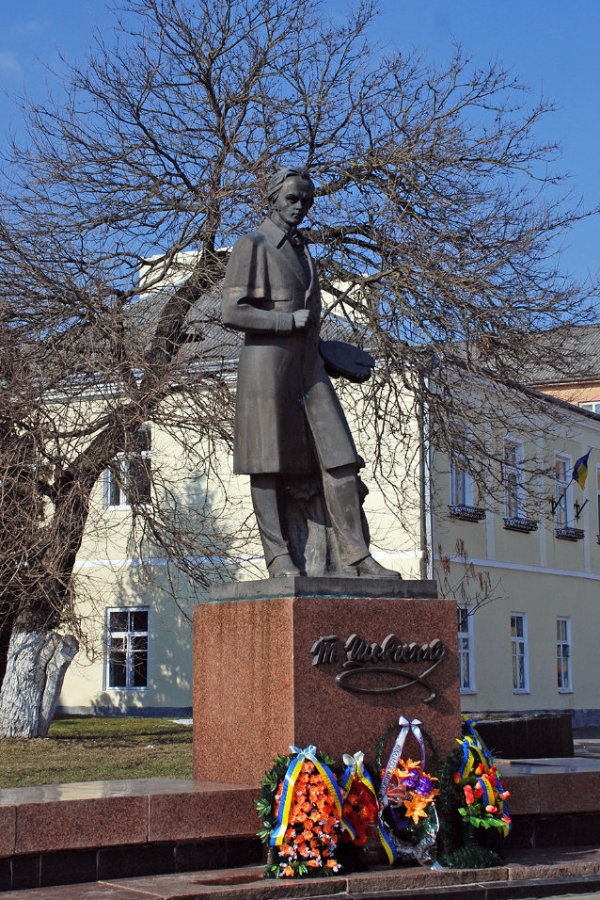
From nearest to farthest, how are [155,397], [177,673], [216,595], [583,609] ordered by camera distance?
[216,595] < [155,397] < [177,673] < [583,609]

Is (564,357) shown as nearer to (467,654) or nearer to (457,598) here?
(457,598)

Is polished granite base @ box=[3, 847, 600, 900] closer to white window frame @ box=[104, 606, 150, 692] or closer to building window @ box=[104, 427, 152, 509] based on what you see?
building window @ box=[104, 427, 152, 509]

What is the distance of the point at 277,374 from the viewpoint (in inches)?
301

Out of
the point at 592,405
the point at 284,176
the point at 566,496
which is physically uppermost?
the point at 592,405

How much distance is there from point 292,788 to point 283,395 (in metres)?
2.39

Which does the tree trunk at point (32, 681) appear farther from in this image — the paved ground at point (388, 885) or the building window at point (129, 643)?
the paved ground at point (388, 885)

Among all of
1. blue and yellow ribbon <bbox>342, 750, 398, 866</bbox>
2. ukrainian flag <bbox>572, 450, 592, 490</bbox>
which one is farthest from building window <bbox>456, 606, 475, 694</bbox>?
blue and yellow ribbon <bbox>342, 750, 398, 866</bbox>

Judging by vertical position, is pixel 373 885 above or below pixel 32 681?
below

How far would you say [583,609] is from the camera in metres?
30.5

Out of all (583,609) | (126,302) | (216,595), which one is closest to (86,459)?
(126,302)

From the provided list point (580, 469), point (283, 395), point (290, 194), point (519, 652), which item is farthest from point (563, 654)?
point (290, 194)

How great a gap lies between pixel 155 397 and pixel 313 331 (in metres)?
6.01

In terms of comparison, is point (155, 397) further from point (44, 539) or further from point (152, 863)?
point (152, 863)

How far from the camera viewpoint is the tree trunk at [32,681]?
15758 mm
